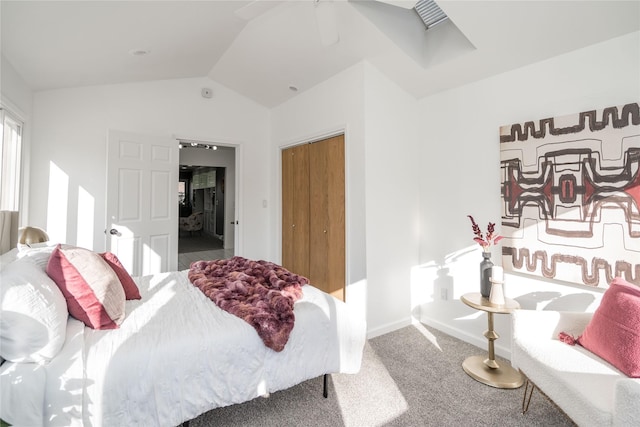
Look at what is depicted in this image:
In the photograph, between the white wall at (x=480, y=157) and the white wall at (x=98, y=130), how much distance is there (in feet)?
8.45

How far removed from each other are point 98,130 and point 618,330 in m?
4.81

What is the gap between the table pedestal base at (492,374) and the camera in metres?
2.16

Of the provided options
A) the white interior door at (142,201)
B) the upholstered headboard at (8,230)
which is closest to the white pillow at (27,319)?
the upholstered headboard at (8,230)

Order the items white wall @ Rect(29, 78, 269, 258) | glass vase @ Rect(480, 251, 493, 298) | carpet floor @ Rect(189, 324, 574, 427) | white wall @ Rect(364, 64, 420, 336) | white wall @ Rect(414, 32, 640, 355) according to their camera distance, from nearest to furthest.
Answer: carpet floor @ Rect(189, 324, 574, 427)
white wall @ Rect(414, 32, 640, 355)
glass vase @ Rect(480, 251, 493, 298)
white wall @ Rect(364, 64, 420, 336)
white wall @ Rect(29, 78, 269, 258)

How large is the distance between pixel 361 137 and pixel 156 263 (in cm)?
287

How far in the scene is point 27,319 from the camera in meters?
1.24

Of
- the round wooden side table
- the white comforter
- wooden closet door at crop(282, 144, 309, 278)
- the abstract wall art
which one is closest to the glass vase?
the round wooden side table

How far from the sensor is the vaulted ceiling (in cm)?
204

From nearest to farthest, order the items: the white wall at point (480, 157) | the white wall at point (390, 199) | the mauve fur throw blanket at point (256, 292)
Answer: the mauve fur throw blanket at point (256, 292) → the white wall at point (480, 157) → the white wall at point (390, 199)

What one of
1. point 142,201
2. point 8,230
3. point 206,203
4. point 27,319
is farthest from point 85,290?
point 206,203

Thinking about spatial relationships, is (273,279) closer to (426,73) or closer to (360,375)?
(360,375)

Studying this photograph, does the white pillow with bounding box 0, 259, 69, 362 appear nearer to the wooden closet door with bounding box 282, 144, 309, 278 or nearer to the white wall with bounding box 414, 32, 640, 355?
the wooden closet door with bounding box 282, 144, 309, 278

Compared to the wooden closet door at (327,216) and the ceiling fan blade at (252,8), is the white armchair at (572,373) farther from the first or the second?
the ceiling fan blade at (252,8)

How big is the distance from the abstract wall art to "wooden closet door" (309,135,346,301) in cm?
154
